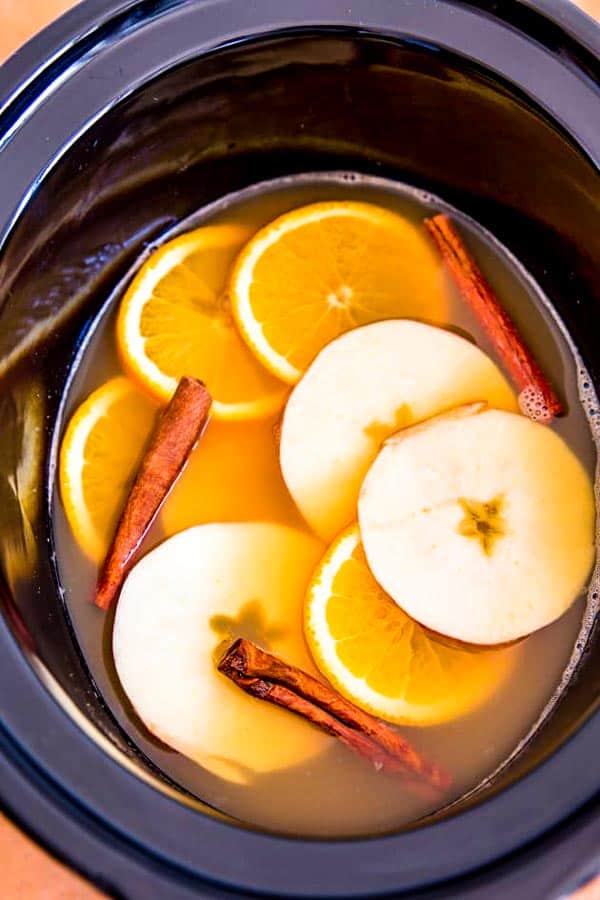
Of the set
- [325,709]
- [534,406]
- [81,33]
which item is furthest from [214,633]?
[81,33]

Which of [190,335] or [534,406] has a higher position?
[190,335]

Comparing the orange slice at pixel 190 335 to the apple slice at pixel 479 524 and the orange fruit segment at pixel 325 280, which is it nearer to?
the orange fruit segment at pixel 325 280

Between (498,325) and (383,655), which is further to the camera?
(498,325)

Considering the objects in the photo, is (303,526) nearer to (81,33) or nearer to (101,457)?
(101,457)

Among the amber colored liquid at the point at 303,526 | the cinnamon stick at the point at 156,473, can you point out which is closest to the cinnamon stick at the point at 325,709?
the amber colored liquid at the point at 303,526

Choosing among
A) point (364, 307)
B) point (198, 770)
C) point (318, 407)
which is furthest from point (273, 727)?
point (364, 307)

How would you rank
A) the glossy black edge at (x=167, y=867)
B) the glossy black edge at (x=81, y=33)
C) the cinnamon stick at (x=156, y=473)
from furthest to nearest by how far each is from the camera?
the cinnamon stick at (x=156, y=473), the glossy black edge at (x=81, y=33), the glossy black edge at (x=167, y=867)
